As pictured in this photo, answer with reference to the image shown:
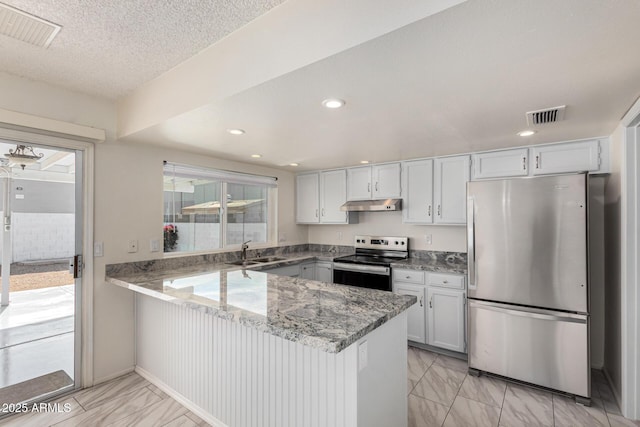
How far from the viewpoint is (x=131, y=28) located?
1.64m

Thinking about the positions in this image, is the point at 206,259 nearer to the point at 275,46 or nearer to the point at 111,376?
the point at 111,376

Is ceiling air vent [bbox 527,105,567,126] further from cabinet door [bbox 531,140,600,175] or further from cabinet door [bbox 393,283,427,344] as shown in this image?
cabinet door [bbox 393,283,427,344]

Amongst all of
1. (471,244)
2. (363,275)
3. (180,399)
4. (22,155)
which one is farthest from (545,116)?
(22,155)

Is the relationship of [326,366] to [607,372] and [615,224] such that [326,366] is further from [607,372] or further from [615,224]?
[607,372]

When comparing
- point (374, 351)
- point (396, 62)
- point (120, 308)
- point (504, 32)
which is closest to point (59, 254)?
point (120, 308)

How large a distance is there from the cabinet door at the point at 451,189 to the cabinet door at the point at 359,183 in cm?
89

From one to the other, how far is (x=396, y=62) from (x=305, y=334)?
4.17 feet

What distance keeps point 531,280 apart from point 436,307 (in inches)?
39.2

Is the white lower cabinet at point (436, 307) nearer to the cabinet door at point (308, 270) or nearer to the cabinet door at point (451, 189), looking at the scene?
the cabinet door at point (451, 189)

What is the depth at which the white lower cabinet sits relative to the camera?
122 inches

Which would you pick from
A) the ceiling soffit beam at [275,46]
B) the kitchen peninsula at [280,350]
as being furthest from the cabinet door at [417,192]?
the ceiling soffit beam at [275,46]

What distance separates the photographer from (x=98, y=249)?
2615 mm

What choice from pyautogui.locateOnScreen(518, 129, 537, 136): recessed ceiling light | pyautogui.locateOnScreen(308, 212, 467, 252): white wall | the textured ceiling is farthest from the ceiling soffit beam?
pyautogui.locateOnScreen(308, 212, 467, 252): white wall

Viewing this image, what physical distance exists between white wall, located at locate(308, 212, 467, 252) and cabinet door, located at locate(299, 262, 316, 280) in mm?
663
